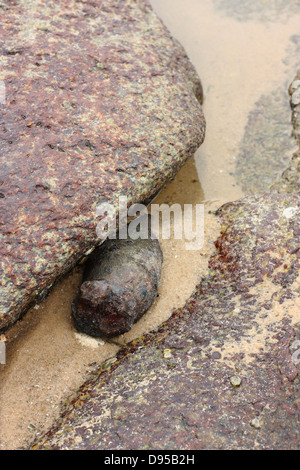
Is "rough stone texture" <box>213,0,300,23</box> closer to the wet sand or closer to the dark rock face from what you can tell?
the wet sand

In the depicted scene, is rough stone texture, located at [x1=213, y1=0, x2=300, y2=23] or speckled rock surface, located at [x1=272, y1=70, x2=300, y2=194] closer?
speckled rock surface, located at [x1=272, y1=70, x2=300, y2=194]

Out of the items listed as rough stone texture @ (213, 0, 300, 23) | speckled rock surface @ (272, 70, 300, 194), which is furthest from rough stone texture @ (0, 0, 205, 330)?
rough stone texture @ (213, 0, 300, 23)

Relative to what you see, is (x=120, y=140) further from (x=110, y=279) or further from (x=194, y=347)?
(x=194, y=347)

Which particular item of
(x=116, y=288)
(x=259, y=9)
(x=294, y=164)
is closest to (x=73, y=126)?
(x=116, y=288)

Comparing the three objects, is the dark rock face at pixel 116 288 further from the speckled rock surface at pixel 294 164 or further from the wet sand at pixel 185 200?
the speckled rock surface at pixel 294 164

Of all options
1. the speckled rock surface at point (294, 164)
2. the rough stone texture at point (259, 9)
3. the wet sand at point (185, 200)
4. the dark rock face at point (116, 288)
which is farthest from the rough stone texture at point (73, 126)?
the rough stone texture at point (259, 9)
